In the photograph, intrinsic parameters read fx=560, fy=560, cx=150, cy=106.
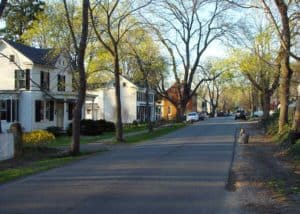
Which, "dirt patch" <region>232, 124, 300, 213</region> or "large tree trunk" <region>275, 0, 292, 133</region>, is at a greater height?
"large tree trunk" <region>275, 0, 292, 133</region>

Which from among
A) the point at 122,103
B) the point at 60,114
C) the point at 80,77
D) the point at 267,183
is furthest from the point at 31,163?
the point at 122,103

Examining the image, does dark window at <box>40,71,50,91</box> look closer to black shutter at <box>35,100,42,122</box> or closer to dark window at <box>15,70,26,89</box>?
black shutter at <box>35,100,42,122</box>

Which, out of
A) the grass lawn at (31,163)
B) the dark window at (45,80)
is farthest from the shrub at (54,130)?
the grass lawn at (31,163)

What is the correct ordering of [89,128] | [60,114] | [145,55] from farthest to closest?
1. [60,114]
2. [145,55]
3. [89,128]

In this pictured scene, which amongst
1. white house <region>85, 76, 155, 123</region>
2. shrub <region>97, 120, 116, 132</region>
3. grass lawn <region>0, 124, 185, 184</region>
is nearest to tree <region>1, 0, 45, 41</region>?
white house <region>85, 76, 155, 123</region>

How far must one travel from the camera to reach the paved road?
10336mm

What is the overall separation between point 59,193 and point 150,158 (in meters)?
8.89

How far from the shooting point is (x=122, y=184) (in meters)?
13.5

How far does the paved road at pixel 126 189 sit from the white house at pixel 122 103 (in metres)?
59.0

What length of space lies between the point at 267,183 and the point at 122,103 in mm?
70347

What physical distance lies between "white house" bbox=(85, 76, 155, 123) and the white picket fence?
5272 cm

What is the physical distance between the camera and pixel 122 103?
275 feet

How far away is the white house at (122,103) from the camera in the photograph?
79.2 m

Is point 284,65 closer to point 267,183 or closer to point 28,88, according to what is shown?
point 267,183
